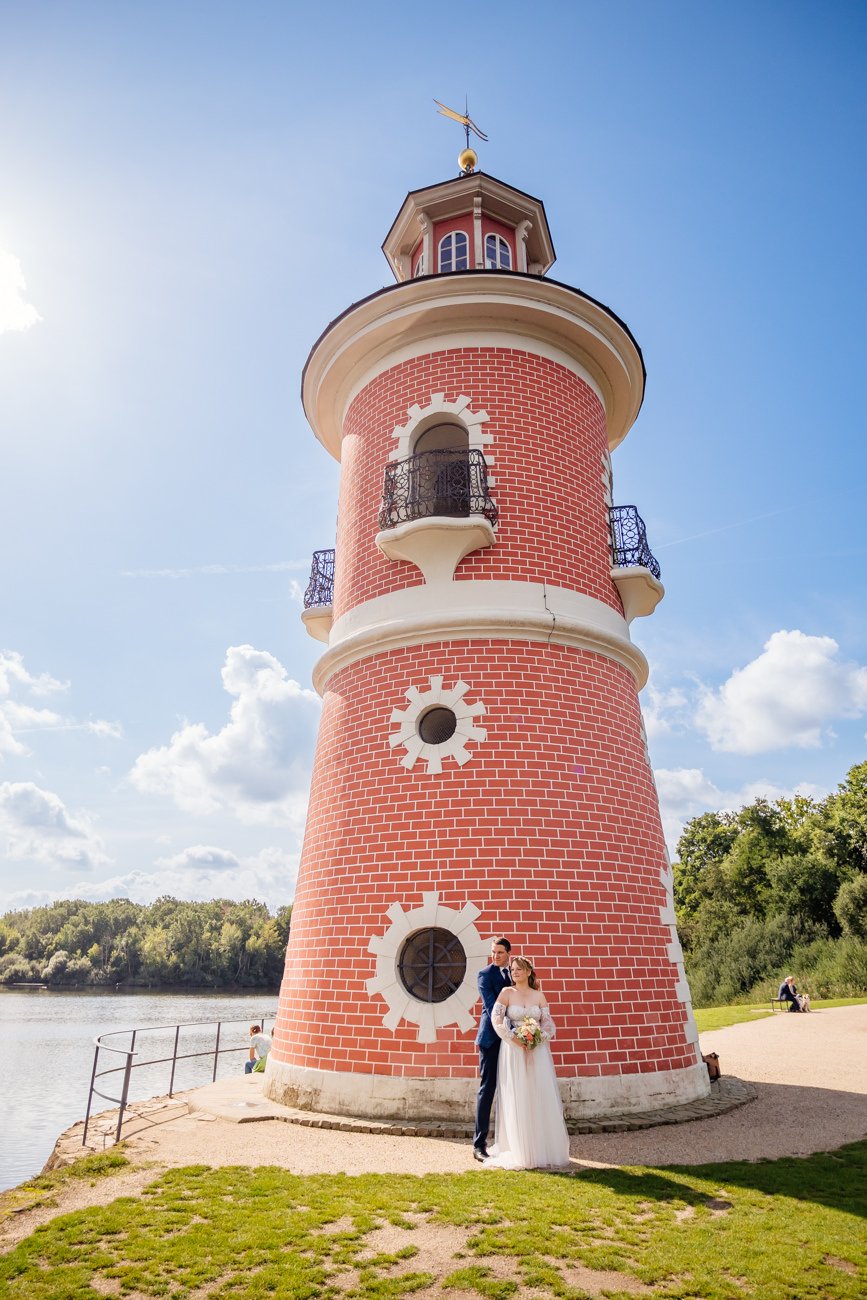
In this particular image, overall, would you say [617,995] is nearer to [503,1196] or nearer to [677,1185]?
[677,1185]

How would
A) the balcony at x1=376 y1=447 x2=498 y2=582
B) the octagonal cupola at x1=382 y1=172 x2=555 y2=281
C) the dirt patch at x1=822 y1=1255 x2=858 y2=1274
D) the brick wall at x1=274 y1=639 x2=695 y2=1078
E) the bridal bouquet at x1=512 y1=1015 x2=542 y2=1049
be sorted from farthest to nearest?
the octagonal cupola at x1=382 y1=172 x2=555 y2=281 → the balcony at x1=376 y1=447 x2=498 y2=582 → the brick wall at x1=274 y1=639 x2=695 y2=1078 → the bridal bouquet at x1=512 y1=1015 x2=542 y2=1049 → the dirt patch at x1=822 y1=1255 x2=858 y2=1274

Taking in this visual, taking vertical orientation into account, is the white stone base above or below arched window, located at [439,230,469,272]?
below

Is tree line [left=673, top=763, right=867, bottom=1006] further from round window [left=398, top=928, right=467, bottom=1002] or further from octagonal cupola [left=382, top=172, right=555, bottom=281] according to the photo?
octagonal cupola [left=382, top=172, right=555, bottom=281]

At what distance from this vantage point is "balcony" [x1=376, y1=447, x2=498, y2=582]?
988cm

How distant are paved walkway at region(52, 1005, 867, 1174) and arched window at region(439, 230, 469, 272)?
41.4 feet

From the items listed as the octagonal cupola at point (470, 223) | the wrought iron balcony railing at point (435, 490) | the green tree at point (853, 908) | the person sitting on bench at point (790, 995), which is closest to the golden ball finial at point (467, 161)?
the octagonal cupola at point (470, 223)

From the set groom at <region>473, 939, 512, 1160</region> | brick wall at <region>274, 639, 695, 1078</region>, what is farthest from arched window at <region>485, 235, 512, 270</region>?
groom at <region>473, 939, 512, 1160</region>

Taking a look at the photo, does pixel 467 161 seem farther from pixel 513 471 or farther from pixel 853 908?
pixel 853 908

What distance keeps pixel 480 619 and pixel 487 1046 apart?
4.69 metres

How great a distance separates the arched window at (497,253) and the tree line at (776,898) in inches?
923

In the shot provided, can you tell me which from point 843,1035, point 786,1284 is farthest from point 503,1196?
point 843,1035

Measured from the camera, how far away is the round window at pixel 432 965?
8211 mm

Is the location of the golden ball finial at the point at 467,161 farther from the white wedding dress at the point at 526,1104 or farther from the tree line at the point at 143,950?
the tree line at the point at 143,950

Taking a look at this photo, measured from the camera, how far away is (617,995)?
828cm
